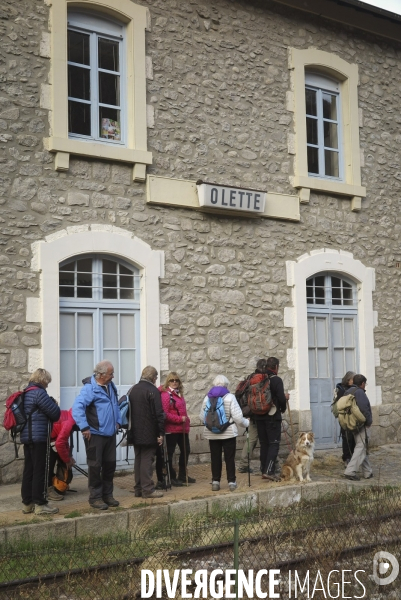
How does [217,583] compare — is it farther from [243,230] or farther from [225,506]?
[243,230]

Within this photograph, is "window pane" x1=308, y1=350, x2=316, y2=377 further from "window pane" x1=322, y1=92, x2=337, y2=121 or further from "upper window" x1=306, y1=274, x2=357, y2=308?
"window pane" x1=322, y1=92, x2=337, y2=121

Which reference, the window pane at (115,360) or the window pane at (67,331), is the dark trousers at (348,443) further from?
the window pane at (67,331)

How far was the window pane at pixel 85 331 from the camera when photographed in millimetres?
10250

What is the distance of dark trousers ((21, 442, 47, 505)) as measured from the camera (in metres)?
7.66

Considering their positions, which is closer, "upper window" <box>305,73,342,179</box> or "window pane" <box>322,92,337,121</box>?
"upper window" <box>305,73,342,179</box>

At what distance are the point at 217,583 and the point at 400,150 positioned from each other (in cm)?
1032

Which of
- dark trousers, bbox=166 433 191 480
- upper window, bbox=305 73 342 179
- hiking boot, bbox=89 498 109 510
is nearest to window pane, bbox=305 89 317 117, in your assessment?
upper window, bbox=305 73 342 179

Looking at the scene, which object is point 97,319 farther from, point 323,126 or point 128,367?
point 323,126

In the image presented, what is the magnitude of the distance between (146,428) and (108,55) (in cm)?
551

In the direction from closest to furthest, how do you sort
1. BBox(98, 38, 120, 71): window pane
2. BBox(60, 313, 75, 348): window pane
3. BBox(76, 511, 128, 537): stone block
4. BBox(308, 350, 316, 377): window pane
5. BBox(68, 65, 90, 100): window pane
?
BBox(76, 511, 128, 537): stone block → BBox(60, 313, 75, 348): window pane → BBox(68, 65, 90, 100): window pane → BBox(98, 38, 120, 71): window pane → BBox(308, 350, 316, 377): window pane

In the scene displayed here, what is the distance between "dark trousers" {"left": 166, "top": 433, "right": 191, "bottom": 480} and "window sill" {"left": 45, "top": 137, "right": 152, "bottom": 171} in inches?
149

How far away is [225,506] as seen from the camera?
27.6 feet

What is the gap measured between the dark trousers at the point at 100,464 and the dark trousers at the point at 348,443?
367 cm

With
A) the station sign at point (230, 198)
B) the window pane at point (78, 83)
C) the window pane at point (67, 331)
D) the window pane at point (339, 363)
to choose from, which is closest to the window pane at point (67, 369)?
the window pane at point (67, 331)
